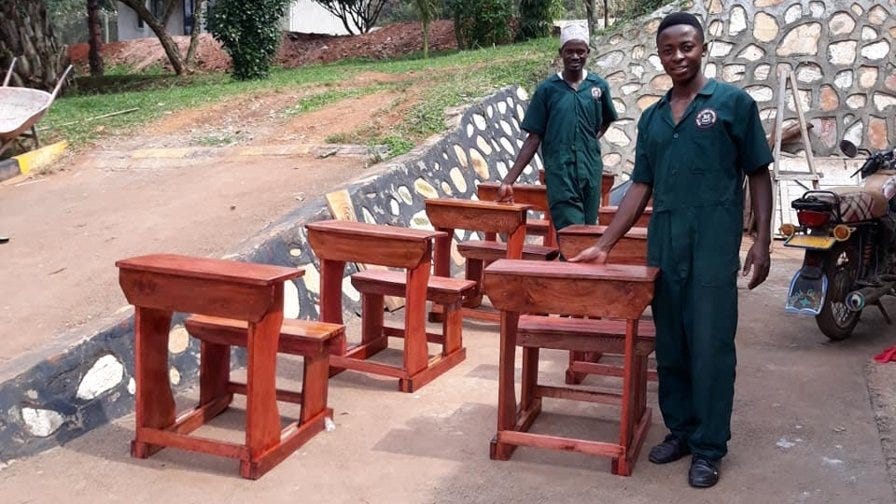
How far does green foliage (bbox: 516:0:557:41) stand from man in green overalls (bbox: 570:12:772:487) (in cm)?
1573

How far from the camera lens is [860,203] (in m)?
6.02

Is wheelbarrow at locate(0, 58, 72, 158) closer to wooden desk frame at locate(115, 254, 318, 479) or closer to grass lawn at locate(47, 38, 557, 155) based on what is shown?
grass lawn at locate(47, 38, 557, 155)

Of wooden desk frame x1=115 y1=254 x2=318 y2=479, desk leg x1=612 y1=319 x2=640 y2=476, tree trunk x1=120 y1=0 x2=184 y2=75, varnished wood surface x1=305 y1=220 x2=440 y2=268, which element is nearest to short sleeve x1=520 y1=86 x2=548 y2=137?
varnished wood surface x1=305 y1=220 x2=440 y2=268

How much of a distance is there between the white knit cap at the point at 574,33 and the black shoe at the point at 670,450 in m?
2.96

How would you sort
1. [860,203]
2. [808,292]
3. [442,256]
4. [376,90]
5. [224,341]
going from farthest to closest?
[376,90], [442,256], [860,203], [808,292], [224,341]

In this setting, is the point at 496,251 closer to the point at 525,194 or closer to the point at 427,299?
the point at 525,194

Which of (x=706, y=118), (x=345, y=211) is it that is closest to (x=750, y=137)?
(x=706, y=118)

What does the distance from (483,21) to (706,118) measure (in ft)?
53.5

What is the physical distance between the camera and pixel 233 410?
503 centimetres

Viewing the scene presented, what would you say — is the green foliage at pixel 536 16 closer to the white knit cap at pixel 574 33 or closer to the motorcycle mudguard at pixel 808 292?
the white knit cap at pixel 574 33

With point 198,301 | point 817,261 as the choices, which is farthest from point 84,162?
point 817,261

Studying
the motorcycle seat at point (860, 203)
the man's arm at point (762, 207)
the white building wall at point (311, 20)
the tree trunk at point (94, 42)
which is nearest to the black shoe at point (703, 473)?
the man's arm at point (762, 207)

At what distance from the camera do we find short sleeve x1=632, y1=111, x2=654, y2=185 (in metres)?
4.21

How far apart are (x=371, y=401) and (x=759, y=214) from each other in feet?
7.59
